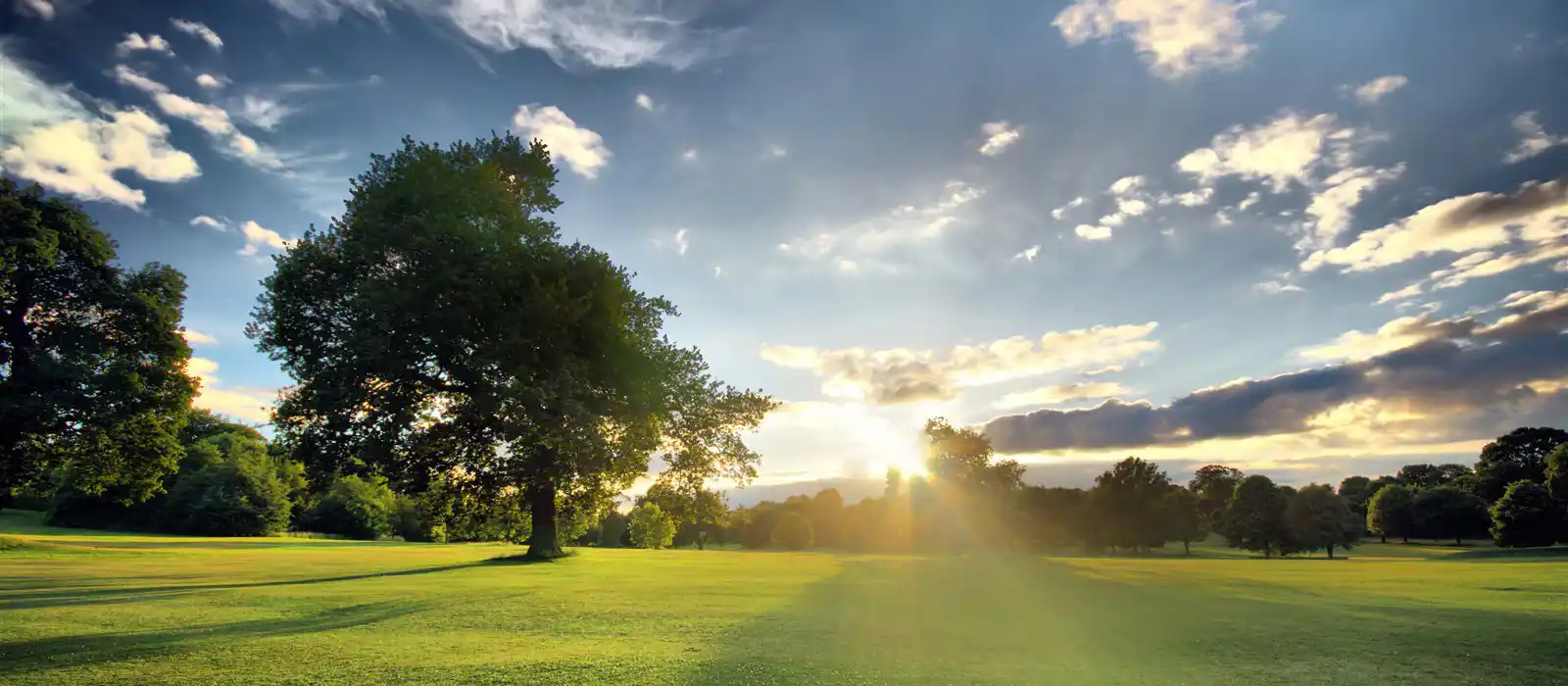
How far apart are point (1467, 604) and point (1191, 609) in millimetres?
7467

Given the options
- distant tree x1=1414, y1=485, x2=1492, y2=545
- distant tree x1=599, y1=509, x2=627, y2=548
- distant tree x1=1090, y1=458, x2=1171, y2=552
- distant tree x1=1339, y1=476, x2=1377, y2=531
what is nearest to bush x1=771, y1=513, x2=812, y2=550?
distant tree x1=599, y1=509, x2=627, y2=548

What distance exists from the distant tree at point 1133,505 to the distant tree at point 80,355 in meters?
Answer: 109

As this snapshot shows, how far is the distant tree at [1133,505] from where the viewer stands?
343 feet

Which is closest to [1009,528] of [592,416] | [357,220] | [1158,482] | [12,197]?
[1158,482]

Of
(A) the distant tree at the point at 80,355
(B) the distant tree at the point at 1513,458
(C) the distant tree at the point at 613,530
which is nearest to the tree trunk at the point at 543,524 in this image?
(A) the distant tree at the point at 80,355

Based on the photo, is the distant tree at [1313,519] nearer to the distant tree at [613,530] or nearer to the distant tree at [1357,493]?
the distant tree at [1357,493]

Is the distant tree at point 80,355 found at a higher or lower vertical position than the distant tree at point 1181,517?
higher

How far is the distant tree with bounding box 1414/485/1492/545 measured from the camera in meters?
108

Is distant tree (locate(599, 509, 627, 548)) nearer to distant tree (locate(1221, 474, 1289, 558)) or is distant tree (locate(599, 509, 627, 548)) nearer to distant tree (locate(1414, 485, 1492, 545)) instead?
distant tree (locate(1221, 474, 1289, 558))

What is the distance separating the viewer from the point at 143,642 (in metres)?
12.1

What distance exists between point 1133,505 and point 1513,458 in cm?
7472

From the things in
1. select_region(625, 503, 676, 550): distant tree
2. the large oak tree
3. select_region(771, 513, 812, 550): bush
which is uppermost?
the large oak tree

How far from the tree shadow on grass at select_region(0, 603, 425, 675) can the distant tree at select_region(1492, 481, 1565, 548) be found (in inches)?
4560

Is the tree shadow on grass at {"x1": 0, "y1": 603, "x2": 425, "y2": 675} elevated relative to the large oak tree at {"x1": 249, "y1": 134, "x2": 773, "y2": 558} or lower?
lower
